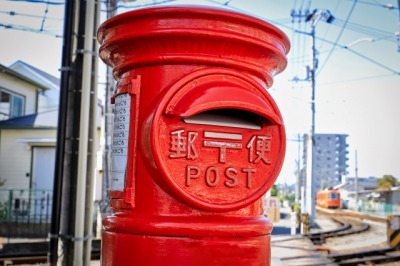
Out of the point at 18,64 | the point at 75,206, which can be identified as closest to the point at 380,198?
the point at 18,64

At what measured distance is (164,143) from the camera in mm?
2076

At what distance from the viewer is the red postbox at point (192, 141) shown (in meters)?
2.07

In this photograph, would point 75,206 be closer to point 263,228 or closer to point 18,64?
point 263,228

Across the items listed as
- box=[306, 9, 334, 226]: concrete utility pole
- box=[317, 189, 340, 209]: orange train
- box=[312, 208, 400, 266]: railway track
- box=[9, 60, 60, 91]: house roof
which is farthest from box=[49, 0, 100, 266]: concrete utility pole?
box=[317, 189, 340, 209]: orange train

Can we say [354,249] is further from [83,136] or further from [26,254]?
[83,136]

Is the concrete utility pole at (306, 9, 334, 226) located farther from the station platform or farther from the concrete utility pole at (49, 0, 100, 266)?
the concrete utility pole at (49, 0, 100, 266)

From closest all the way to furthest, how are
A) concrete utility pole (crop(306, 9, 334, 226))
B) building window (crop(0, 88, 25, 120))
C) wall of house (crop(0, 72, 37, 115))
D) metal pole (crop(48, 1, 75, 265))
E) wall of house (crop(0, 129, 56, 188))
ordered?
metal pole (crop(48, 1, 75, 265)), wall of house (crop(0, 129, 56, 188)), wall of house (crop(0, 72, 37, 115)), building window (crop(0, 88, 25, 120)), concrete utility pole (crop(306, 9, 334, 226))

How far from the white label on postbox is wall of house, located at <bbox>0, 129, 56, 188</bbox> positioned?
52.6 feet

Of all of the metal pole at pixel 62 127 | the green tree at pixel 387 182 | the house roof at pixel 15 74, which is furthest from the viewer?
the green tree at pixel 387 182

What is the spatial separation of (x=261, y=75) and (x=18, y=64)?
25.2 metres

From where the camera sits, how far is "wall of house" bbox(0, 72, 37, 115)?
18981 millimetres

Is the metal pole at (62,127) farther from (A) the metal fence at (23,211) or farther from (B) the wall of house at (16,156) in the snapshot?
(B) the wall of house at (16,156)

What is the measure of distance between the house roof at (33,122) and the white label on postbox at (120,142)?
15.9m

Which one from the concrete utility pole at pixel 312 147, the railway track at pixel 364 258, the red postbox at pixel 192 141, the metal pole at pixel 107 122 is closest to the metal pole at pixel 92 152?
the red postbox at pixel 192 141
